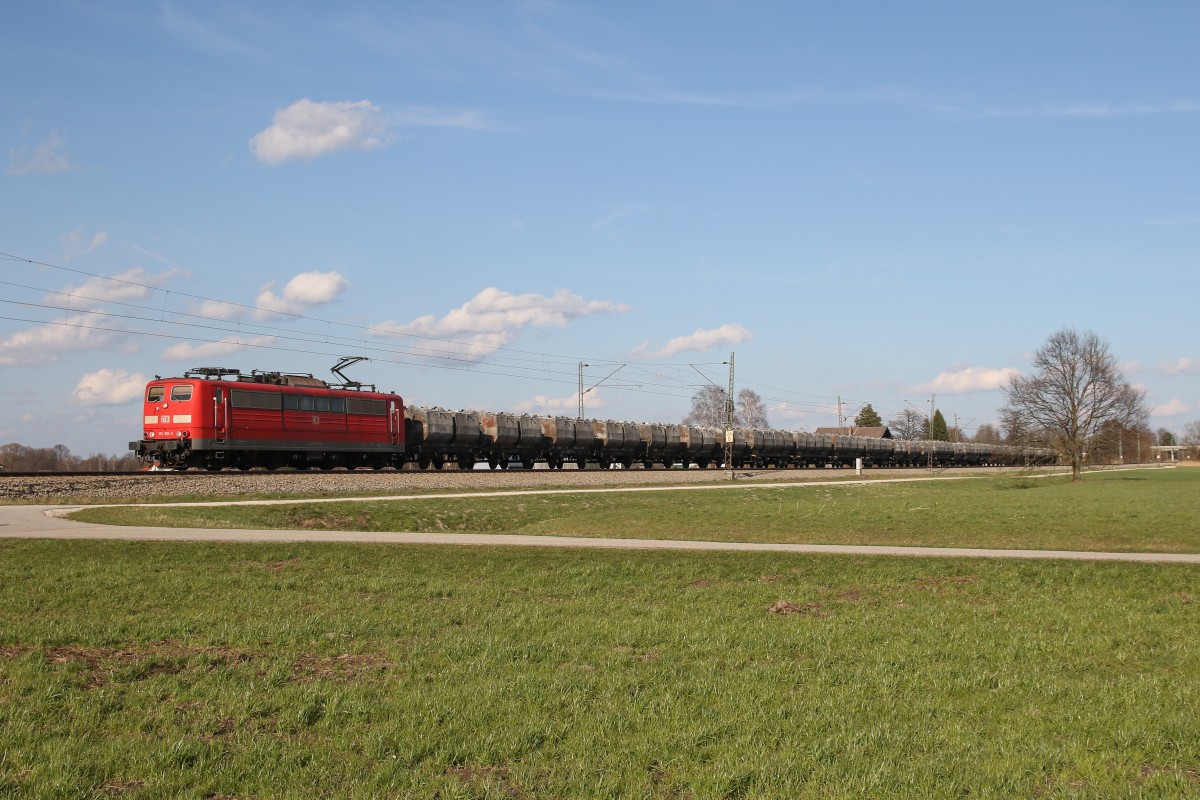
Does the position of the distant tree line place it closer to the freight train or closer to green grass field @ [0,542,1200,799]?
the freight train

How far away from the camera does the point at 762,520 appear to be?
28.2 meters

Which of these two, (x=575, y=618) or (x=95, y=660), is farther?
(x=575, y=618)

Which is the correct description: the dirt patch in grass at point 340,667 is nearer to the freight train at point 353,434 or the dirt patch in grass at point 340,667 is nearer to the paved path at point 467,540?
the paved path at point 467,540

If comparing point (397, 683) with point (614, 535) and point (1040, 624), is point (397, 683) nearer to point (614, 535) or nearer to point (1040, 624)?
point (1040, 624)

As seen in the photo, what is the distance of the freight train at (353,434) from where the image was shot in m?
38.7

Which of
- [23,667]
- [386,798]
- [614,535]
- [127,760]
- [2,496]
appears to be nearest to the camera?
[386,798]

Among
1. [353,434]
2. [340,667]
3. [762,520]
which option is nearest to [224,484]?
[353,434]

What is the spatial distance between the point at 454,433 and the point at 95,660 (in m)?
44.1

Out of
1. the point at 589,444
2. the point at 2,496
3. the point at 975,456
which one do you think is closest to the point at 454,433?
the point at 589,444

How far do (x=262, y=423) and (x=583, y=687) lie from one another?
1359 inches

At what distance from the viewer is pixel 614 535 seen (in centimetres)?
2545

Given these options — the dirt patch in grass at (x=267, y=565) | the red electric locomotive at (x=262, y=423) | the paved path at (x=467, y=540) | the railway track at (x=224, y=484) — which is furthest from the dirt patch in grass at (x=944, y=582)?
the red electric locomotive at (x=262, y=423)

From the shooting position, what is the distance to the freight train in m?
38.7

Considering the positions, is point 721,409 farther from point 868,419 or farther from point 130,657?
point 130,657
